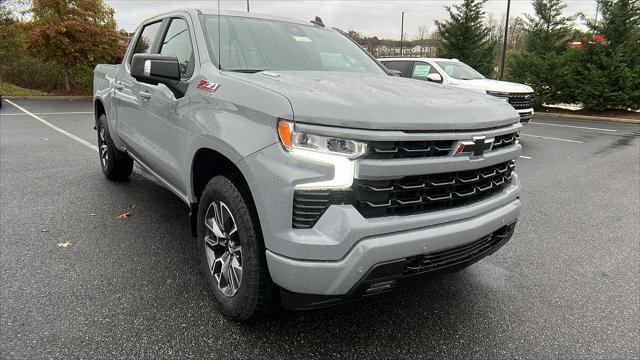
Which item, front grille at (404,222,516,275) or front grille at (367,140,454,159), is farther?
front grille at (404,222,516,275)

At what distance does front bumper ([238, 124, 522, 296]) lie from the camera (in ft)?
6.14

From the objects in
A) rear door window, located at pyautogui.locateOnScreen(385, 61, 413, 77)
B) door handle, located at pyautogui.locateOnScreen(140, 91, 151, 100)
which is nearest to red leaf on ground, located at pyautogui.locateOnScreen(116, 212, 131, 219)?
door handle, located at pyautogui.locateOnScreen(140, 91, 151, 100)

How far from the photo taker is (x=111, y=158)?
17.2ft

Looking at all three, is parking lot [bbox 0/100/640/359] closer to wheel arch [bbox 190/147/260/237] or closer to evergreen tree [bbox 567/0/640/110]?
wheel arch [bbox 190/147/260/237]

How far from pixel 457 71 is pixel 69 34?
681 inches

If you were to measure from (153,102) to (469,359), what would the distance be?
2.82m

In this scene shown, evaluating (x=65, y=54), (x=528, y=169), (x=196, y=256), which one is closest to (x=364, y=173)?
(x=196, y=256)

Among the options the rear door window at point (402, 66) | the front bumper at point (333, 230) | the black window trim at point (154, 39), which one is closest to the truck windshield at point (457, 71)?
the rear door window at point (402, 66)

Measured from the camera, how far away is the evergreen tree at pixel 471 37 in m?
22.1

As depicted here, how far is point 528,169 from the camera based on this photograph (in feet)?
23.1

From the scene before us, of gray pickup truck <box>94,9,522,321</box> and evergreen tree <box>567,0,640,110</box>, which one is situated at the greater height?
evergreen tree <box>567,0,640,110</box>

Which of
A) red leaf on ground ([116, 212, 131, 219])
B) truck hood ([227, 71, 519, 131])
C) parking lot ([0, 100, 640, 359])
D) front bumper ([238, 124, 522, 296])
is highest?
truck hood ([227, 71, 519, 131])

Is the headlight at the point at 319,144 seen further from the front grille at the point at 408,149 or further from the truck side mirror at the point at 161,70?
the truck side mirror at the point at 161,70

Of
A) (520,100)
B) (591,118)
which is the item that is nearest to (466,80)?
(520,100)
